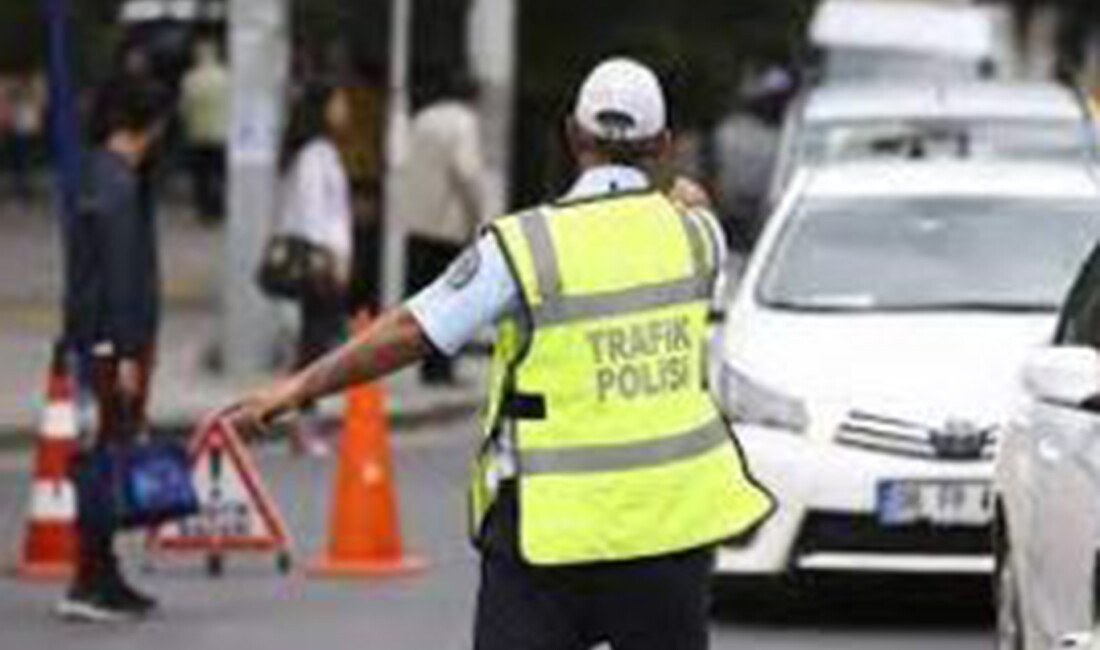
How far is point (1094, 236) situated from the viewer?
42.1 ft

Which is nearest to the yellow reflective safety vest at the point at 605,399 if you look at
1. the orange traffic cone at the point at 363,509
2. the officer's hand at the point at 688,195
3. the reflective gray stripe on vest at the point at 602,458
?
the reflective gray stripe on vest at the point at 602,458

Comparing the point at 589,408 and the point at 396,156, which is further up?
the point at 589,408

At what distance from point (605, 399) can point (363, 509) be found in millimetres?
6508

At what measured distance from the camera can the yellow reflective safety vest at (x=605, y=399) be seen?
21.5ft

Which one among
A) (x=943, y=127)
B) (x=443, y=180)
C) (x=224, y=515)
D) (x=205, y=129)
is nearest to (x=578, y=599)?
(x=224, y=515)

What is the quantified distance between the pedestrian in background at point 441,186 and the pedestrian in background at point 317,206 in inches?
75.1

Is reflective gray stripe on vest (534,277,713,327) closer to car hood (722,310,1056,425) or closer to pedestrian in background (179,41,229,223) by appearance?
car hood (722,310,1056,425)

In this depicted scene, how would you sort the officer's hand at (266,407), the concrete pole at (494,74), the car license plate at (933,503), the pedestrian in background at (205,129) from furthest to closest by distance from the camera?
1. the pedestrian in background at (205,129)
2. the concrete pole at (494,74)
3. the car license plate at (933,503)
4. the officer's hand at (266,407)

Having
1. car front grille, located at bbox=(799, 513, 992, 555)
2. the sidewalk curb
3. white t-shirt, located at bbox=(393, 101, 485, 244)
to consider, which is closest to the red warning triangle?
car front grille, located at bbox=(799, 513, 992, 555)

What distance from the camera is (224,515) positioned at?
42.2 ft

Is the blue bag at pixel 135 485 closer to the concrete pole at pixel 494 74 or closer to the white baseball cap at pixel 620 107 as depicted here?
the white baseball cap at pixel 620 107

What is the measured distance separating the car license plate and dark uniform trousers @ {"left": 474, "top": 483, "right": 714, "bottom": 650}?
178 inches

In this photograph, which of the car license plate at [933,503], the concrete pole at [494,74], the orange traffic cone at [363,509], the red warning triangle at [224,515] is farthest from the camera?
the concrete pole at [494,74]

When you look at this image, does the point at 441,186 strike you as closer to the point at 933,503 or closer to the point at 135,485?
the point at 135,485
